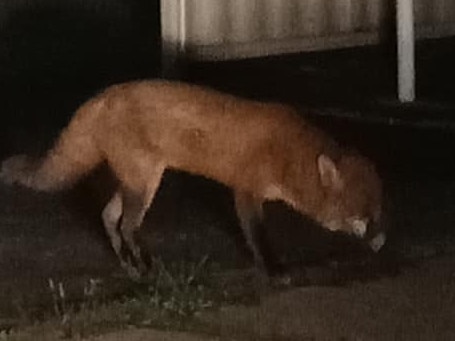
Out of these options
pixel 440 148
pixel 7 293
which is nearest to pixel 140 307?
pixel 7 293

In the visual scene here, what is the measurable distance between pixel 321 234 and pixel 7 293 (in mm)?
755

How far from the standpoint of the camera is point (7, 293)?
9.35ft

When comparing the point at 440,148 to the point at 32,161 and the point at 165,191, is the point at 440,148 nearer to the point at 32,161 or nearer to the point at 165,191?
the point at 165,191

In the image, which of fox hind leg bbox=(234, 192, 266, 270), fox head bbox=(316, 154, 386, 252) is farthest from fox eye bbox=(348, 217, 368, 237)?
fox hind leg bbox=(234, 192, 266, 270)

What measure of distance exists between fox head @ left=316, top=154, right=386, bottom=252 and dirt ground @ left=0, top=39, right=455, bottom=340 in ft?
0.38

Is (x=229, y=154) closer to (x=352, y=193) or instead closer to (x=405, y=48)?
(x=352, y=193)

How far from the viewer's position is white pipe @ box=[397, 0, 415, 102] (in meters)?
4.45

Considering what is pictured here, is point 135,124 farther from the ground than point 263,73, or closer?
farther from the ground

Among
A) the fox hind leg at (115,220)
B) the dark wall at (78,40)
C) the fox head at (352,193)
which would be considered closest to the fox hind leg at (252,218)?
the fox head at (352,193)

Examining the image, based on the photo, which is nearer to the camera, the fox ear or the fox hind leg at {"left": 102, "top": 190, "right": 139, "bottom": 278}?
the fox ear

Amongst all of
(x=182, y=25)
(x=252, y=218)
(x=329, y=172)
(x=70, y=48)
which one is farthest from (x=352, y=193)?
(x=70, y=48)

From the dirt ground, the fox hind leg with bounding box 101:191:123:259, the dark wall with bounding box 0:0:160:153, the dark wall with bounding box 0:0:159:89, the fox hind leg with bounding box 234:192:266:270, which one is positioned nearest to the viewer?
the dirt ground

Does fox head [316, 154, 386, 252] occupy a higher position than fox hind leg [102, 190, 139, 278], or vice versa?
fox head [316, 154, 386, 252]

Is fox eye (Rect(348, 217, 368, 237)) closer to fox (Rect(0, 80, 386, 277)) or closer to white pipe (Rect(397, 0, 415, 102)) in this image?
fox (Rect(0, 80, 386, 277))
